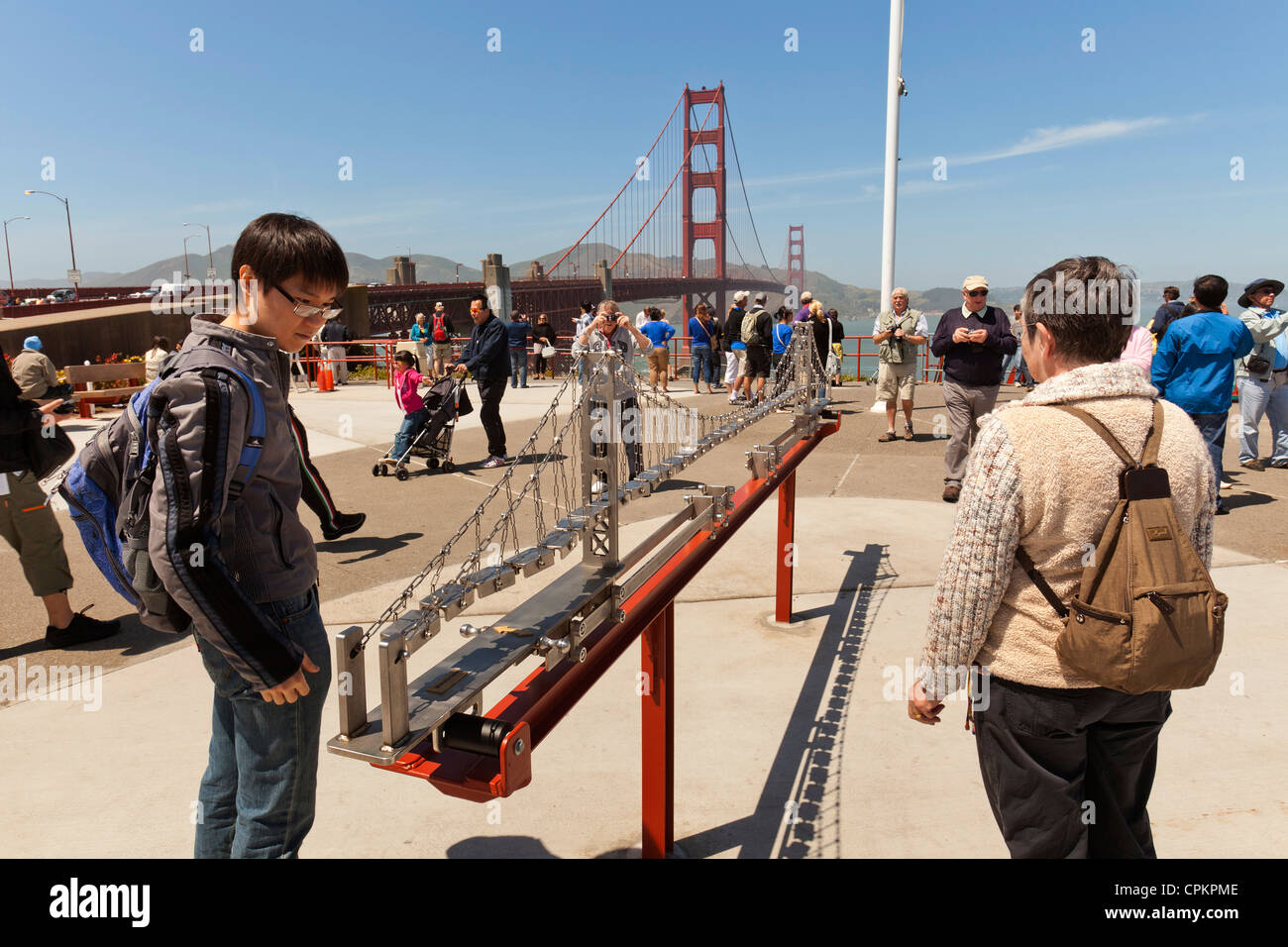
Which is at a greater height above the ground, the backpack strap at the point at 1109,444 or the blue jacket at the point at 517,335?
the blue jacket at the point at 517,335

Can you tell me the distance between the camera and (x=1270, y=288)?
6262mm

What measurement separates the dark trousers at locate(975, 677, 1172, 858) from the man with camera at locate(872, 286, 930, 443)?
7.05 m

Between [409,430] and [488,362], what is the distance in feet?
3.12

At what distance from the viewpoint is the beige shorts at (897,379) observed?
8.77m

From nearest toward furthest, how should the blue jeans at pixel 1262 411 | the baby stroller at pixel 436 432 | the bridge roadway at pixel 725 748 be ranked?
1. the bridge roadway at pixel 725 748
2. the blue jeans at pixel 1262 411
3. the baby stroller at pixel 436 432

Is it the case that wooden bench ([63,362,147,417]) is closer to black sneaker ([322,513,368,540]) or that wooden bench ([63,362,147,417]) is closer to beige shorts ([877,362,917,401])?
black sneaker ([322,513,368,540])

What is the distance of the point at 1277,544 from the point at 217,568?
6.11m

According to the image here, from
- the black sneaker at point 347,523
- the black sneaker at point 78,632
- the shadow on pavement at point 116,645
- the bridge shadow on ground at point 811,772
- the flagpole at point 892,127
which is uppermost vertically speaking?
the flagpole at point 892,127

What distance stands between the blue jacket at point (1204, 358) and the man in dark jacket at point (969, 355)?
1.03 metres

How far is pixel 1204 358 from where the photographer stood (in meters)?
5.59

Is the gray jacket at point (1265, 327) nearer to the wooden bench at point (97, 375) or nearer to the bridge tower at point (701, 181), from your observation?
the wooden bench at point (97, 375)

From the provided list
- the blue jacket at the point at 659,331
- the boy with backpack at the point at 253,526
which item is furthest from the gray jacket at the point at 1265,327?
the boy with backpack at the point at 253,526

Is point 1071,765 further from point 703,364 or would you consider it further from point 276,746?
point 703,364

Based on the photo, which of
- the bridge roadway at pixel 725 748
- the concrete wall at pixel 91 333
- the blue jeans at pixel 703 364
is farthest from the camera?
the blue jeans at pixel 703 364
